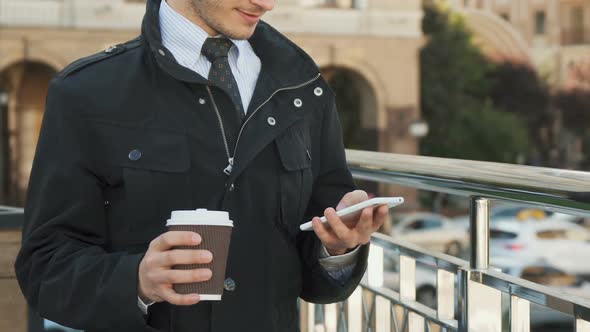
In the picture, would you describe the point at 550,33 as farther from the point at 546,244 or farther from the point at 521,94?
the point at 546,244

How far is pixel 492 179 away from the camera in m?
2.60

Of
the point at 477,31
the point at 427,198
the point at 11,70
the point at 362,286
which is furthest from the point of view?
the point at 477,31

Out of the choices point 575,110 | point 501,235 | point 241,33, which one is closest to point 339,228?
point 241,33

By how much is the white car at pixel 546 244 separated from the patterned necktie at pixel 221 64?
18.2 metres

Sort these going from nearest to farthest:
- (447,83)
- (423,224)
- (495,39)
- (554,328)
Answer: (554,328), (423,224), (447,83), (495,39)

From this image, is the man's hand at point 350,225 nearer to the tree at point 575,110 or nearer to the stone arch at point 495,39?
the stone arch at point 495,39

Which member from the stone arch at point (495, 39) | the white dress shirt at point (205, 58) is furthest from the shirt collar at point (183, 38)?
the stone arch at point (495, 39)

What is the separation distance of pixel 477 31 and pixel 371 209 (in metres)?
48.2

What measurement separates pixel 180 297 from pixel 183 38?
2.18ft

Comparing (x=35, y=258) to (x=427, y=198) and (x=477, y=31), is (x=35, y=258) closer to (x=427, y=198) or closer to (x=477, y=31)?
(x=427, y=198)

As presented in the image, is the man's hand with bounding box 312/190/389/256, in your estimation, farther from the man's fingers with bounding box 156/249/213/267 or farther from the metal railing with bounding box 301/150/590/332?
the metal railing with bounding box 301/150/590/332

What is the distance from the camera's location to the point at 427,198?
120ft

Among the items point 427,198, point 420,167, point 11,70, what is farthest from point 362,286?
point 427,198

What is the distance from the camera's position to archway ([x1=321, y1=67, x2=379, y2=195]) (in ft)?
109
